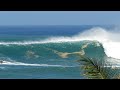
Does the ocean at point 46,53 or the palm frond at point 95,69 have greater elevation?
the ocean at point 46,53

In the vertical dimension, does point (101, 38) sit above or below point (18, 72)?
above

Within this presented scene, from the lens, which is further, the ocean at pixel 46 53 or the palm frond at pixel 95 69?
the ocean at pixel 46 53

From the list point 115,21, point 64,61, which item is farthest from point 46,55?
point 115,21

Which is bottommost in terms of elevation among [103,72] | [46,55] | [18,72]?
[103,72]

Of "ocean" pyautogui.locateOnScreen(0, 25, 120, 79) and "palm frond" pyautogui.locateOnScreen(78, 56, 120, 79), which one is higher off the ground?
"ocean" pyautogui.locateOnScreen(0, 25, 120, 79)

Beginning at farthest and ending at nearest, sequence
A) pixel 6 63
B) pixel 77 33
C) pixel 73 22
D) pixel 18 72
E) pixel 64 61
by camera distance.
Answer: pixel 73 22 → pixel 77 33 → pixel 6 63 → pixel 64 61 → pixel 18 72

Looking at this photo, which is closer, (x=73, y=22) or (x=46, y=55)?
(x=46, y=55)

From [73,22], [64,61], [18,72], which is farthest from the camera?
[73,22]

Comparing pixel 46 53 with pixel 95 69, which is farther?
pixel 46 53

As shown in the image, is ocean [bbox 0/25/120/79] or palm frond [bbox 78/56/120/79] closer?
palm frond [bbox 78/56/120/79]

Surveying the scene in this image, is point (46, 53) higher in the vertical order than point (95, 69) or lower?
higher

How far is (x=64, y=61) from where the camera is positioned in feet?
32.9
